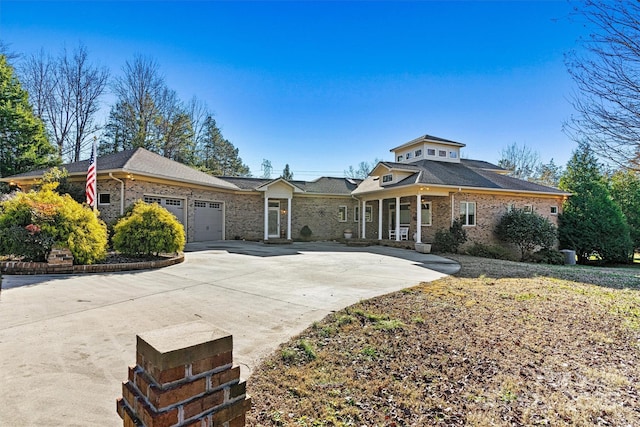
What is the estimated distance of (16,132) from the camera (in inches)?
796

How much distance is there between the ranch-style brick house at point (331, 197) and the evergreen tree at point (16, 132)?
5289 millimetres

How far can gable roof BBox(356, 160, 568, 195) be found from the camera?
53.3 feet

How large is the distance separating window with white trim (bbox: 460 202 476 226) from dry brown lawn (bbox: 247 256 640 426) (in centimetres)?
1105

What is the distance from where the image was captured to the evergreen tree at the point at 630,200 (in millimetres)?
20766

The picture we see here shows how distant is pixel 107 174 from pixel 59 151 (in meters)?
16.3

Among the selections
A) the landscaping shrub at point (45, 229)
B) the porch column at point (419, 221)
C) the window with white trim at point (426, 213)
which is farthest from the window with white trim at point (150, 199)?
the window with white trim at point (426, 213)

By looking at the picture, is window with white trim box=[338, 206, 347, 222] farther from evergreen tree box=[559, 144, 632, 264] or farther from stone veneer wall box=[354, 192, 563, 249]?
evergreen tree box=[559, 144, 632, 264]

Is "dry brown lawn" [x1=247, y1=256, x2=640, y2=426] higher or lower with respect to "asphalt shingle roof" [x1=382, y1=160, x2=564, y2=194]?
lower

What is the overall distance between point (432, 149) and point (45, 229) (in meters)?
19.2

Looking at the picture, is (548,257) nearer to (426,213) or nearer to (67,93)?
(426,213)

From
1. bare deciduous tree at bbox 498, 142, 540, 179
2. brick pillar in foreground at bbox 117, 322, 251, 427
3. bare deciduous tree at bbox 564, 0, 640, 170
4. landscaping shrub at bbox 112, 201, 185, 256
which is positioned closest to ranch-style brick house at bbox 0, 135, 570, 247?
landscaping shrub at bbox 112, 201, 185, 256

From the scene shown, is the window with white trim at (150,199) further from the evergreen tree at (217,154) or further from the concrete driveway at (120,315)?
the evergreen tree at (217,154)

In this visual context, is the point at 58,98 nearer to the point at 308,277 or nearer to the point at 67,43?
the point at 67,43

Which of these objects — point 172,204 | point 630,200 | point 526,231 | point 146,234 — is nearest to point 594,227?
point 526,231
